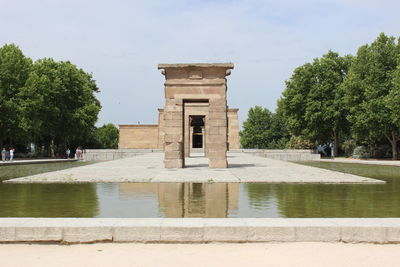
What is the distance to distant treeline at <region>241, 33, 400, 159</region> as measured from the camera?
130 feet

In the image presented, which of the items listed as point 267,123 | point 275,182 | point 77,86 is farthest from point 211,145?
point 267,123

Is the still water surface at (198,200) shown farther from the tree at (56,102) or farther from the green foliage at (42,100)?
the tree at (56,102)

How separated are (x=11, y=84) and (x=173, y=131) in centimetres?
2519

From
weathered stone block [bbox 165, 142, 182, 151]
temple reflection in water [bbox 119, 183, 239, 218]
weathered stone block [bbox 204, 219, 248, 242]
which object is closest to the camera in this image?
weathered stone block [bbox 204, 219, 248, 242]

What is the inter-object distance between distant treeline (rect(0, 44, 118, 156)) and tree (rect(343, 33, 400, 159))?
2867 centimetres

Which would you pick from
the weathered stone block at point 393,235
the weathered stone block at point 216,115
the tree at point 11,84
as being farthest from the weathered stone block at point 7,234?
the tree at point 11,84

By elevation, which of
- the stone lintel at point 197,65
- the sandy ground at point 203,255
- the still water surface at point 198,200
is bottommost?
the sandy ground at point 203,255

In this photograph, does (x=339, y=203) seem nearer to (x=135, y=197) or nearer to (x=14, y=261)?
(x=135, y=197)

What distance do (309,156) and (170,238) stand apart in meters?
38.5

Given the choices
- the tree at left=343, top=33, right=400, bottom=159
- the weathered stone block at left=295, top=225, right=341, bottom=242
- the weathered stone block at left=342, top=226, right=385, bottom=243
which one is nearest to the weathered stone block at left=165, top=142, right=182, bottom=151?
the weathered stone block at left=295, top=225, right=341, bottom=242

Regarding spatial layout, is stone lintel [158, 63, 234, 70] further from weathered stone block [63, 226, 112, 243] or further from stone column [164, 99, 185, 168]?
weathered stone block [63, 226, 112, 243]

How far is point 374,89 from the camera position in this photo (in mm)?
40250

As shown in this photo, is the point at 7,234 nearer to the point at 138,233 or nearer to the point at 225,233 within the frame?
the point at 138,233

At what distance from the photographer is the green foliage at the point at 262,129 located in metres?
84.1
